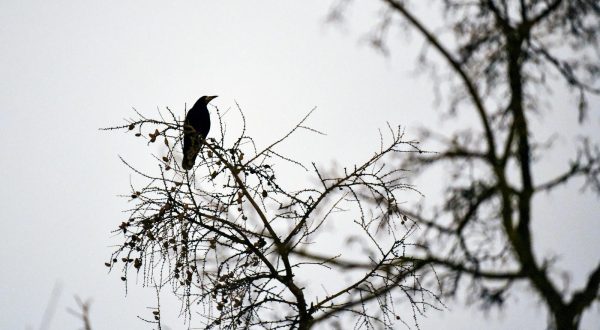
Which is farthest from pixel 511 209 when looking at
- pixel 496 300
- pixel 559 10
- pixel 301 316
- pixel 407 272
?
pixel 301 316

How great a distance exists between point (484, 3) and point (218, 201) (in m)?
3.90

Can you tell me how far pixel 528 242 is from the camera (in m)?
4.55

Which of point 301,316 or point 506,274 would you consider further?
point 506,274

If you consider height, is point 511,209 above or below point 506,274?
above

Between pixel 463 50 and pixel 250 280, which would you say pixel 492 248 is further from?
pixel 250 280

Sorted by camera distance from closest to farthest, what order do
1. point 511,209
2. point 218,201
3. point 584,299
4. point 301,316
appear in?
1. point 218,201
2. point 301,316
3. point 584,299
4. point 511,209

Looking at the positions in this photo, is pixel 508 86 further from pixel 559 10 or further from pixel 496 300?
pixel 496 300

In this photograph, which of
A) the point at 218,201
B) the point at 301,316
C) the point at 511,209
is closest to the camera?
the point at 218,201

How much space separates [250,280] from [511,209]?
3.27m

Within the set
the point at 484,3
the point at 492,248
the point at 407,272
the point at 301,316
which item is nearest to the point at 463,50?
the point at 484,3

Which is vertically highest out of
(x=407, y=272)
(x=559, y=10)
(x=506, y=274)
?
(x=559, y=10)

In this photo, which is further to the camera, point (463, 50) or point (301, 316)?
point (463, 50)

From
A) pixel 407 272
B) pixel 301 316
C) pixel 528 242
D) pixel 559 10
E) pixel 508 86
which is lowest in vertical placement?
pixel 301 316

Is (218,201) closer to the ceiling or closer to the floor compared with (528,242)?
closer to the floor
